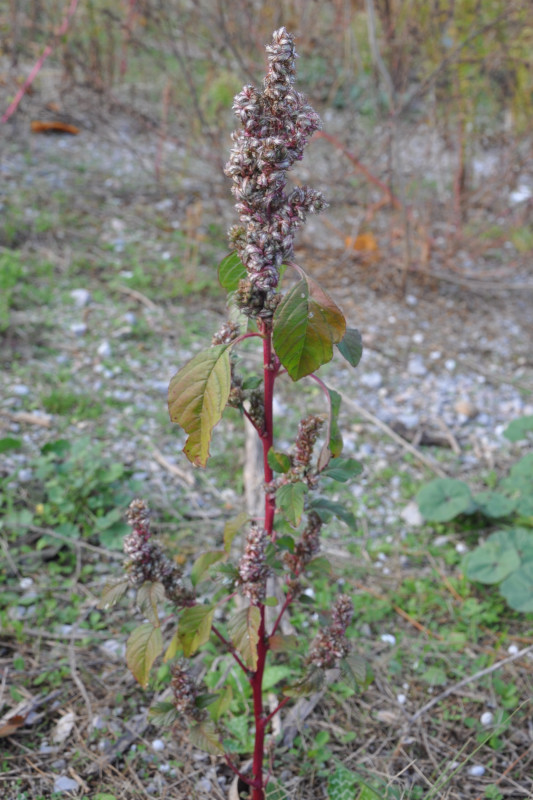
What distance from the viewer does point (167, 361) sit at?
334 cm

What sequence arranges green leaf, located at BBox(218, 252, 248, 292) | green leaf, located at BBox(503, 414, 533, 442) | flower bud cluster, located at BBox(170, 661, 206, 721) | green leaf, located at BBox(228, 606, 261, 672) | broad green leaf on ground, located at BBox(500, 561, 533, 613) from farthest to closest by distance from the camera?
green leaf, located at BBox(503, 414, 533, 442) < broad green leaf on ground, located at BBox(500, 561, 533, 613) < flower bud cluster, located at BBox(170, 661, 206, 721) < green leaf, located at BBox(228, 606, 261, 672) < green leaf, located at BBox(218, 252, 248, 292)

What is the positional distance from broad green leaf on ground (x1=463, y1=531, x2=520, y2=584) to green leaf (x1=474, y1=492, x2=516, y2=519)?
0.19 meters

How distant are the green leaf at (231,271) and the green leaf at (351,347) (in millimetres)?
217

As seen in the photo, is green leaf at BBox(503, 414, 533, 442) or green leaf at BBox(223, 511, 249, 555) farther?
green leaf at BBox(503, 414, 533, 442)

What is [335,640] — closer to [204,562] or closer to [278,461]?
[204,562]

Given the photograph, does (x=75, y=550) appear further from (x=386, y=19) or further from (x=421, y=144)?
(x=421, y=144)

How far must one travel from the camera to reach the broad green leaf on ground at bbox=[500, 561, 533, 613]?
84.2 inches

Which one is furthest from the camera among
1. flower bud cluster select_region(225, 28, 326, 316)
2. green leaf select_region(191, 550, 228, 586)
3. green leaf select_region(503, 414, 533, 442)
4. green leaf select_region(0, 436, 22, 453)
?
green leaf select_region(503, 414, 533, 442)

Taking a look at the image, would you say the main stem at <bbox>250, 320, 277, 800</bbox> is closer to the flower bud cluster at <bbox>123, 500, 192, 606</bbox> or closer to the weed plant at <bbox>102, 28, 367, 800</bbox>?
the weed plant at <bbox>102, 28, 367, 800</bbox>

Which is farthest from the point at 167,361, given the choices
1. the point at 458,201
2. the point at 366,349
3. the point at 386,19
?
the point at 386,19

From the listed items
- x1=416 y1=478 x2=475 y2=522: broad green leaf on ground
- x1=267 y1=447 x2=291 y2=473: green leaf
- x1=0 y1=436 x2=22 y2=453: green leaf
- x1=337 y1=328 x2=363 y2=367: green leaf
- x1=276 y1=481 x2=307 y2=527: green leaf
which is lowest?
x1=416 y1=478 x2=475 y2=522: broad green leaf on ground

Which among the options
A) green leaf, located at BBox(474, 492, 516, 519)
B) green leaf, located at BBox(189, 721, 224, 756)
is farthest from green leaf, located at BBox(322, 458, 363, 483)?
green leaf, located at BBox(474, 492, 516, 519)

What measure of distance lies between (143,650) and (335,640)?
16.0 inches

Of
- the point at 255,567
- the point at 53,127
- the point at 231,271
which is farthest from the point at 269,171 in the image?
the point at 53,127
